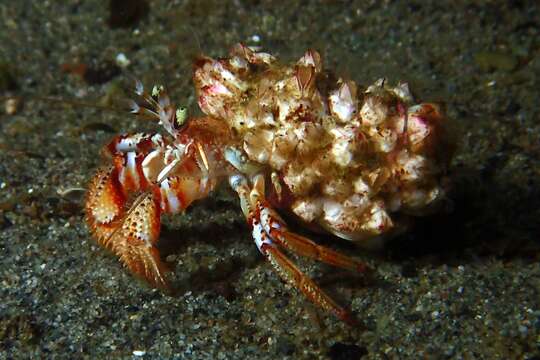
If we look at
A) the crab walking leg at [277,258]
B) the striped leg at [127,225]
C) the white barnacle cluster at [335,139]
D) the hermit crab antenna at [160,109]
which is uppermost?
the white barnacle cluster at [335,139]

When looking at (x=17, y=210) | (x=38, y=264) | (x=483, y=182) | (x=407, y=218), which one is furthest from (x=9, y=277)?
(x=483, y=182)

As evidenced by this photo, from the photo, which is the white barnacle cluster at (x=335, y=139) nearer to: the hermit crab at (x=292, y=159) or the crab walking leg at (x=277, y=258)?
the hermit crab at (x=292, y=159)

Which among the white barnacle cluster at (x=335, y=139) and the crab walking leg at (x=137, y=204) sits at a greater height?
the white barnacle cluster at (x=335, y=139)

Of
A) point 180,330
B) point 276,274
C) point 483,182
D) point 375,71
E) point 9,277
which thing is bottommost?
point 9,277

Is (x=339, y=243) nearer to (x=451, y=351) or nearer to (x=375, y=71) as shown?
(x=451, y=351)

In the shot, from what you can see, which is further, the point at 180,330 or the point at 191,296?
the point at 191,296

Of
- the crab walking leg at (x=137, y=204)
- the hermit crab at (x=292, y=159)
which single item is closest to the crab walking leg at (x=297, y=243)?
the hermit crab at (x=292, y=159)

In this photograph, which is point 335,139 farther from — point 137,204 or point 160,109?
point 137,204

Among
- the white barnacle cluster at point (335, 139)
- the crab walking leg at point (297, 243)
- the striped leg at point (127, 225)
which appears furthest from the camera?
the striped leg at point (127, 225)

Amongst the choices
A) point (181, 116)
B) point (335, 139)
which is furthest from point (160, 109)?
point (335, 139)
